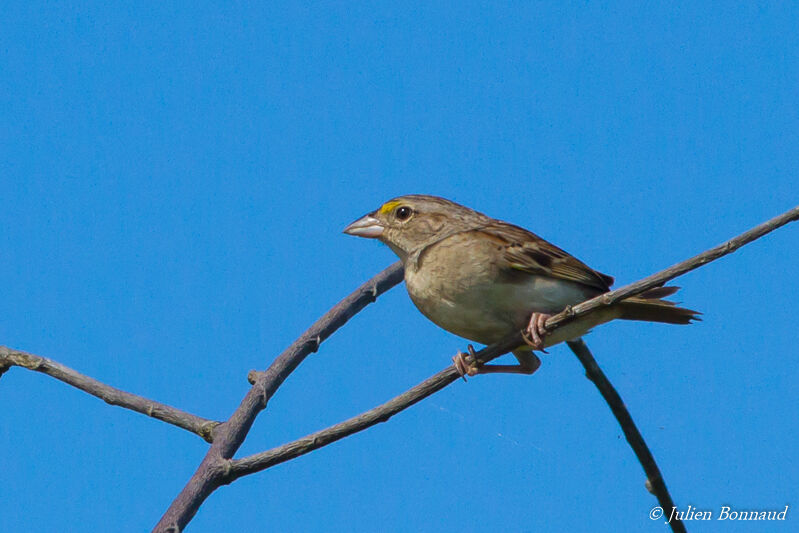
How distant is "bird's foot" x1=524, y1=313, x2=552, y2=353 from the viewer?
5.69 metres

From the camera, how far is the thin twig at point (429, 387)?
4.32 meters

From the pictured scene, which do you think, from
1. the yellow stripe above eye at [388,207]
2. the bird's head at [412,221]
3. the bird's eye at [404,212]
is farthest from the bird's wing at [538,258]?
the yellow stripe above eye at [388,207]

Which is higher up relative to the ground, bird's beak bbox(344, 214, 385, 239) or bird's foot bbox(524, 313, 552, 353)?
bird's beak bbox(344, 214, 385, 239)

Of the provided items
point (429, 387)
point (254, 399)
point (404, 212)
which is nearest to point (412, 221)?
point (404, 212)

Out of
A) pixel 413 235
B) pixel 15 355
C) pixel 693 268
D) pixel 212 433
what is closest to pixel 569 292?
pixel 413 235

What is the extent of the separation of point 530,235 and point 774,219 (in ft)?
7.71

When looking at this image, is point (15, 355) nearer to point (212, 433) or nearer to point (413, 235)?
point (212, 433)

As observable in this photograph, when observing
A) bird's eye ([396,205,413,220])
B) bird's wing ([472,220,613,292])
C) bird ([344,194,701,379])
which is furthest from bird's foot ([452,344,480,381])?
bird's eye ([396,205,413,220])

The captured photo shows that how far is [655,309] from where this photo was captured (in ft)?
19.9

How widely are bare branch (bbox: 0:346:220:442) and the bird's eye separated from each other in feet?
6.60

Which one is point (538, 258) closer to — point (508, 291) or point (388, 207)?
point (508, 291)

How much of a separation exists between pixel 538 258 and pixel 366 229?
4.49ft

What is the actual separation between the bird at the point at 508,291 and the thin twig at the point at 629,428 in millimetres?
157

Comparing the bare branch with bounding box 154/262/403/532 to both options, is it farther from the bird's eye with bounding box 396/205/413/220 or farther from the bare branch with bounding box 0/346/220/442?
the bird's eye with bounding box 396/205/413/220
